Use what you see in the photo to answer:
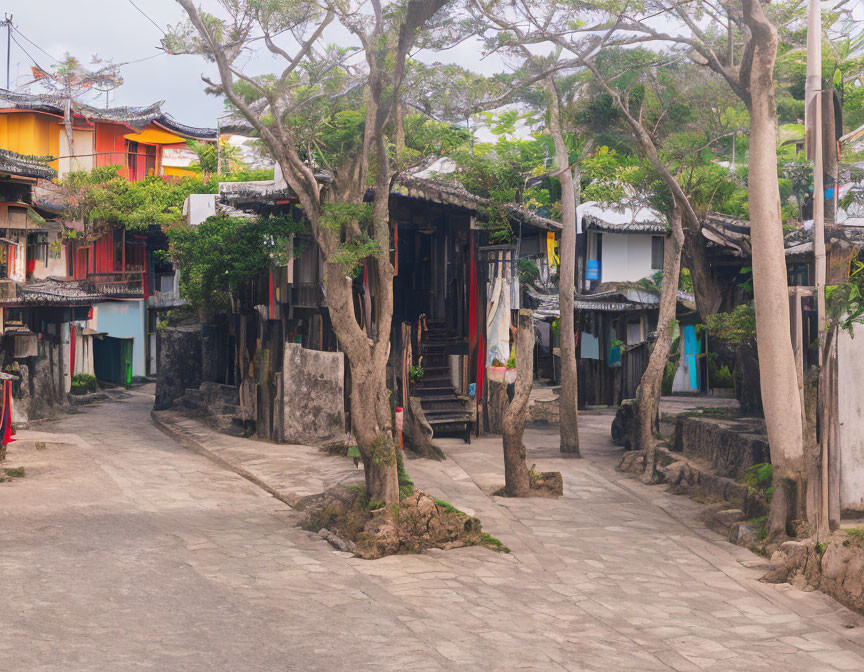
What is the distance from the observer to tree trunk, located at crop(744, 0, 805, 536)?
37.4 ft

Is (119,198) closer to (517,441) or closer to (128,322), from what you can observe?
(128,322)

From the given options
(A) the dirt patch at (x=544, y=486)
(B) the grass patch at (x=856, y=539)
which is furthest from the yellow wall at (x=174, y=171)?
(B) the grass patch at (x=856, y=539)

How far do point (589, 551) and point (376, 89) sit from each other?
22.3 ft

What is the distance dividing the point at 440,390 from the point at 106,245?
23789 millimetres

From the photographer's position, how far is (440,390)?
867 inches

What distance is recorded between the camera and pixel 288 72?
12.8m

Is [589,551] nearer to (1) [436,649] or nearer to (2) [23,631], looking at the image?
(1) [436,649]

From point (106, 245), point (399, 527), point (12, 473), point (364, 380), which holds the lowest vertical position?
point (399, 527)

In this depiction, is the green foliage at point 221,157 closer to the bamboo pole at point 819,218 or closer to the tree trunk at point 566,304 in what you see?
the tree trunk at point 566,304

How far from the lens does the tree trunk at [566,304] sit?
19188 millimetres

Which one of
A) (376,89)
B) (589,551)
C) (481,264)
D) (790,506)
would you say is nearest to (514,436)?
(589,551)

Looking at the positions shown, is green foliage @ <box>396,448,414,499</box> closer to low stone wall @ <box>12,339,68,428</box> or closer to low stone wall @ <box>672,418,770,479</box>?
low stone wall @ <box>672,418,770,479</box>

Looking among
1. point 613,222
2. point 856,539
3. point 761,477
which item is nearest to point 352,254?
point 761,477

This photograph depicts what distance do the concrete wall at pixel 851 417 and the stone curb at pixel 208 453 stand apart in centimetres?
812
